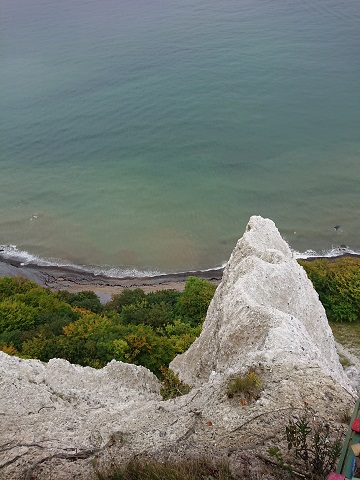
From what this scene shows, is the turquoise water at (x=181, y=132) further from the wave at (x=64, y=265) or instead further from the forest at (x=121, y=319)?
the forest at (x=121, y=319)

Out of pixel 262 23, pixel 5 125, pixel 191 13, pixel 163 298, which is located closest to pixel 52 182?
pixel 5 125

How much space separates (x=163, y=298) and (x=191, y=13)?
9798 cm

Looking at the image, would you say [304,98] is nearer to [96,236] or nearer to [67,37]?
[96,236]

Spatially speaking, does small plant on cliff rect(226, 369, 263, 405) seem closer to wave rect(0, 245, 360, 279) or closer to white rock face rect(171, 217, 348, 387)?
white rock face rect(171, 217, 348, 387)

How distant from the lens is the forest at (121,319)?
21.5 m

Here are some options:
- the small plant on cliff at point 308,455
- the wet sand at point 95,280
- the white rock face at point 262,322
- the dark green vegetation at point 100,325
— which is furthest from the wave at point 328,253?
the small plant on cliff at point 308,455

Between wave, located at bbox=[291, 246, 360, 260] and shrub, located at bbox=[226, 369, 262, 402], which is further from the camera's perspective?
wave, located at bbox=[291, 246, 360, 260]

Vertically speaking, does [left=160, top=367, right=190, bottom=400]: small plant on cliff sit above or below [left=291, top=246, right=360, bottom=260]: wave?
above

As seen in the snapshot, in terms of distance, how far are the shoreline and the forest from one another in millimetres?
5599

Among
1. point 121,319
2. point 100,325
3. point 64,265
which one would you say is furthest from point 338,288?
point 64,265

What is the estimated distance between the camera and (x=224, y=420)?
1030cm

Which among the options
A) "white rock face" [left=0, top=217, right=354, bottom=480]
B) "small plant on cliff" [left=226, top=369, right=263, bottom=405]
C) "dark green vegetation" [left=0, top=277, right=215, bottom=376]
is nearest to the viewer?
"white rock face" [left=0, top=217, right=354, bottom=480]

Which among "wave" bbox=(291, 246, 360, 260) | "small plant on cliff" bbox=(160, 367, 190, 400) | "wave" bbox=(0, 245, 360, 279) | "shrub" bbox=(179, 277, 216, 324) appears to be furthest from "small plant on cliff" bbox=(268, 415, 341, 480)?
"wave" bbox=(291, 246, 360, 260)

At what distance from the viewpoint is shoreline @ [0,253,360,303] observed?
139ft
